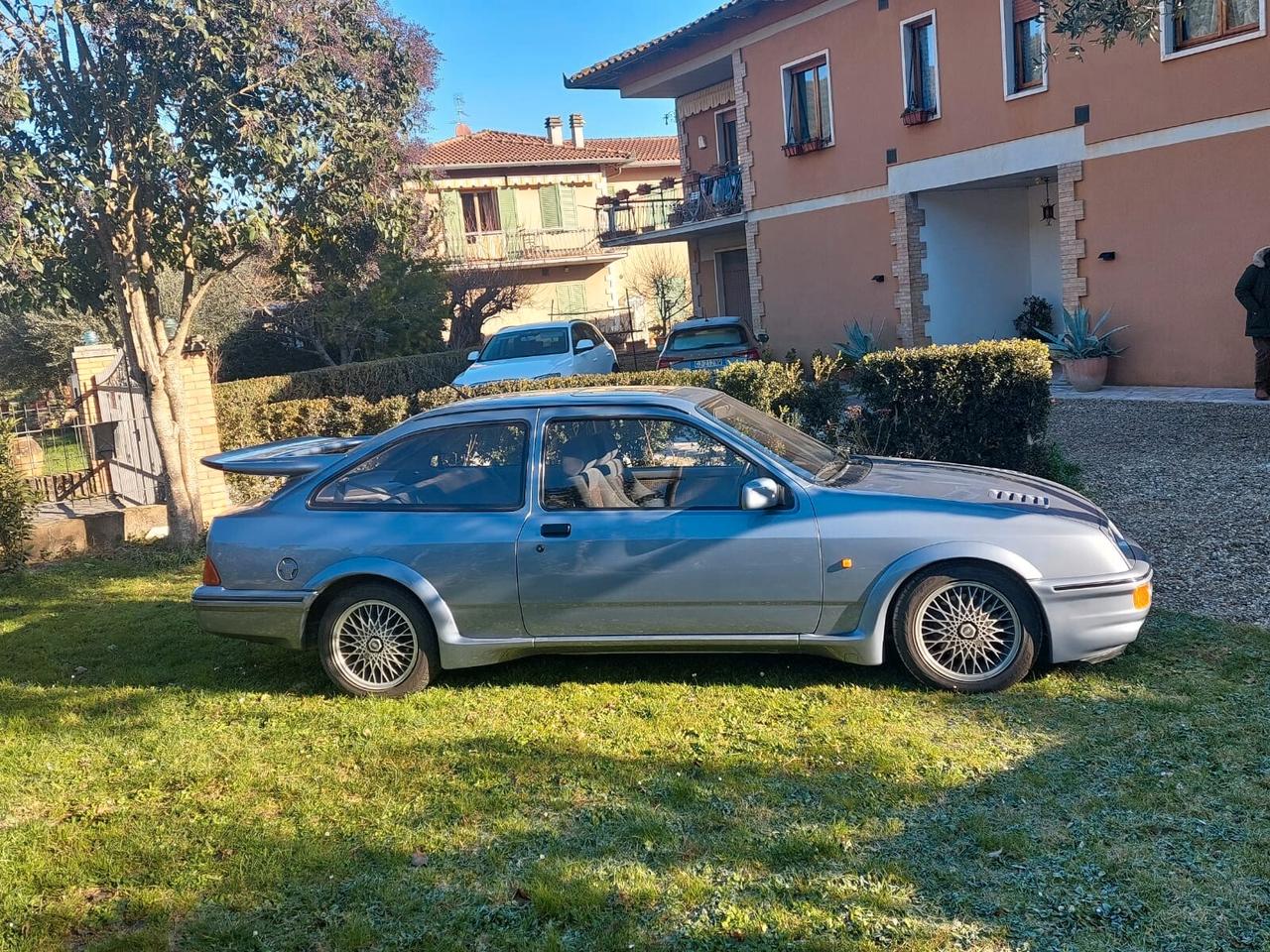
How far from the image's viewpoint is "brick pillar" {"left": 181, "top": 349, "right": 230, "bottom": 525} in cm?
1061

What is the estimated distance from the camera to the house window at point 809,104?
20.2m

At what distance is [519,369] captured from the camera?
17125mm

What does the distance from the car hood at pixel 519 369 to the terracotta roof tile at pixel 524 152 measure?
1768 cm

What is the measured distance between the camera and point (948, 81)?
17.5 metres

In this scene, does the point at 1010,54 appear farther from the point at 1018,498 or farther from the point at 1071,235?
the point at 1018,498

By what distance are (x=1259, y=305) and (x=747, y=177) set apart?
11.7m

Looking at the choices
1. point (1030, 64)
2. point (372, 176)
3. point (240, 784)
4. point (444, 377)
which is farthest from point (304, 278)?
point (1030, 64)

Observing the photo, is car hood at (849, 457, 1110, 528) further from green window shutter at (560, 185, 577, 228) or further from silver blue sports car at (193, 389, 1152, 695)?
green window shutter at (560, 185, 577, 228)

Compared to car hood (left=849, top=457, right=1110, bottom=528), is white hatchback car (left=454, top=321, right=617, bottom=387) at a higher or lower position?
higher

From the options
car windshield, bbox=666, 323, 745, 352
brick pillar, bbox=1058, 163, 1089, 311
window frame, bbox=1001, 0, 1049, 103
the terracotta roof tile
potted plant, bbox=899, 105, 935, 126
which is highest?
the terracotta roof tile

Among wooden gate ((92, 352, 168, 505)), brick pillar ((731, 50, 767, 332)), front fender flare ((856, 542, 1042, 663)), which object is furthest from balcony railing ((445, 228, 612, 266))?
front fender flare ((856, 542, 1042, 663))

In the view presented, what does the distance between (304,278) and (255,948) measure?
8.45 metres

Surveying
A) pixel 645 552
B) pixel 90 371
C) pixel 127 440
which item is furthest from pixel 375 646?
pixel 90 371

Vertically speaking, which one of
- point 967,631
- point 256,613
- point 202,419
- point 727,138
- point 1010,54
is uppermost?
point 727,138
